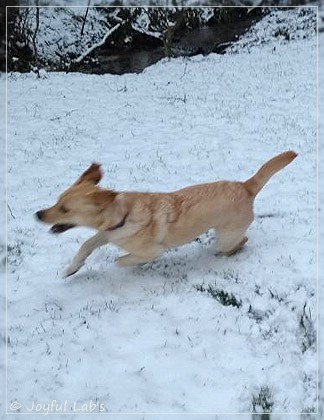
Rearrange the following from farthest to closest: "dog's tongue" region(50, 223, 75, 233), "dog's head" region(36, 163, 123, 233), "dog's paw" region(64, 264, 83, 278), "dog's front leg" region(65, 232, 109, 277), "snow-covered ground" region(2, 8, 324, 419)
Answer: "dog's paw" region(64, 264, 83, 278) → "dog's front leg" region(65, 232, 109, 277) → "dog's tongue" region(50, 223, 75, 233) → "dog's head" region(36, 163, 123, 233) → "snow-covered ground" region(2, 8, 324, 419)

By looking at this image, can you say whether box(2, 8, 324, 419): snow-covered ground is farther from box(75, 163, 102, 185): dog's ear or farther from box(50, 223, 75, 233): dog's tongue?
box(75, 163, 102, 185): dog's ear

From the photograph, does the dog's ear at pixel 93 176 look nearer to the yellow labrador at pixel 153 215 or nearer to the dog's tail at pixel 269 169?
the yellow labrador at pixel 153 215

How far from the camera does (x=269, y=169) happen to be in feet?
15.8

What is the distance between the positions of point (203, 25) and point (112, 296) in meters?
16.1

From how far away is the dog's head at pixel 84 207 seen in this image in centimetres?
421

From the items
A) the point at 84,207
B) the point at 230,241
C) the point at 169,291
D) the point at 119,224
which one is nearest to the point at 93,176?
Result: the point at 84,207

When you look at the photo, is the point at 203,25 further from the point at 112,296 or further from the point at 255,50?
the point at 112,296

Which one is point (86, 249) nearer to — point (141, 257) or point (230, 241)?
point (141, 257)

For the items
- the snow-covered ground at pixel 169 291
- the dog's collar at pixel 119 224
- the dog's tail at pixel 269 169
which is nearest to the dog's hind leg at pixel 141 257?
the snow-covered ground at pixel 169 291

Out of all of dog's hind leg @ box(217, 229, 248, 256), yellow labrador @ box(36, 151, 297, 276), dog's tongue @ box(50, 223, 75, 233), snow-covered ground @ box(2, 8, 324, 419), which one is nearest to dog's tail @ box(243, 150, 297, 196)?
yellow labrador @ box(36, 151, 297, 276)

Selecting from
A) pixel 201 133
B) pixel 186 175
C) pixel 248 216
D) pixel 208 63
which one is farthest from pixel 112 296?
pixel 208 63

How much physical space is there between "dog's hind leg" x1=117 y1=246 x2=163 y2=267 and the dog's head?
483 millimetres

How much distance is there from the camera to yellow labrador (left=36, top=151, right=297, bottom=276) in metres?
4.29

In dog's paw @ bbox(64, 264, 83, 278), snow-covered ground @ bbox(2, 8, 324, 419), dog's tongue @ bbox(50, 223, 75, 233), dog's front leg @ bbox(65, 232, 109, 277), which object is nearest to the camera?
snow-covered ground @ bbox(2, 8, 324, 419)
